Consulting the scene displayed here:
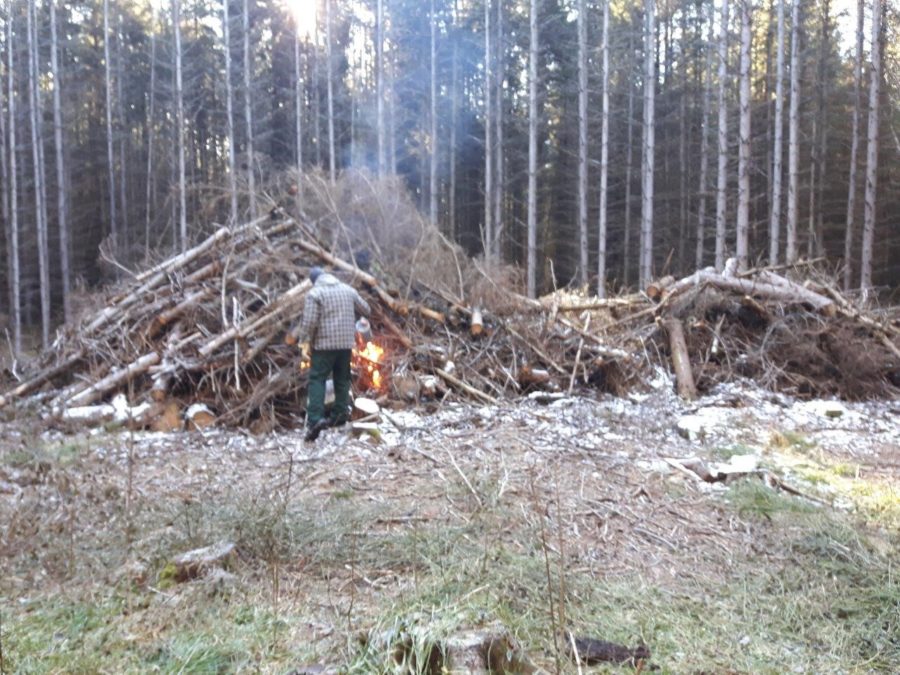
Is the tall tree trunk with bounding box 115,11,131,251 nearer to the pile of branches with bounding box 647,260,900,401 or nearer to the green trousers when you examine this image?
the green trousers

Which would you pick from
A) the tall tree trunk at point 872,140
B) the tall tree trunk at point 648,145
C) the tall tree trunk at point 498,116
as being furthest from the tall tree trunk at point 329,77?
the tall tree trunk at point 872,140

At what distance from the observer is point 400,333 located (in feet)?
30.6

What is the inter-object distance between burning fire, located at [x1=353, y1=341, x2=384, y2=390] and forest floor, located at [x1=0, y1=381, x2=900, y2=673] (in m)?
2.11

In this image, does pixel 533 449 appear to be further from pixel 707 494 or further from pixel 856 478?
pixel 856 478

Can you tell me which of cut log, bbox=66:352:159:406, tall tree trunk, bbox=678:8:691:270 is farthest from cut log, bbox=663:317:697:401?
tall tree trunk, bbox=678:8:691:270

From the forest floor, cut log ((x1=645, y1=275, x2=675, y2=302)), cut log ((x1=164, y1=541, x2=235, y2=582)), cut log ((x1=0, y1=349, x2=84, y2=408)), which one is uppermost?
cut log ((x1=645, y1=275, x2=675, y2=302))

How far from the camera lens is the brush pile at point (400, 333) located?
8438 mm

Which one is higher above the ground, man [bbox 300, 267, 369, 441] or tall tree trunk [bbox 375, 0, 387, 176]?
tall tree trunk [bbox 375, 0, 387, 176]

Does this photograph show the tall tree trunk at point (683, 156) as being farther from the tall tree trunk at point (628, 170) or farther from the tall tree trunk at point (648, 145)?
the tall tree trunk at point (648, 145)

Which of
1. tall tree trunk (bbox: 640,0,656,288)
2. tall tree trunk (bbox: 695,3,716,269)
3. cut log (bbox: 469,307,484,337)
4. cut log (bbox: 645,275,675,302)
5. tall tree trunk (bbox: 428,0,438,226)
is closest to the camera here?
cut log (bbox: 469,307,484,337)

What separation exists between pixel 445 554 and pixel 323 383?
408 cm

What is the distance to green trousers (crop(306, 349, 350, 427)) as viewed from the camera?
7469 millimetres

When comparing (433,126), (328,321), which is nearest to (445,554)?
(328,321)

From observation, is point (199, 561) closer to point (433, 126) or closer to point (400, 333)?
point (400, 333)
